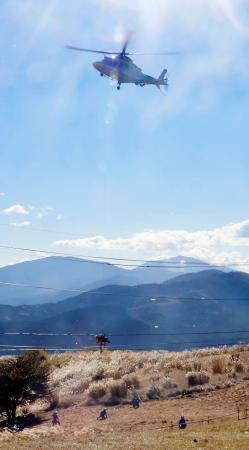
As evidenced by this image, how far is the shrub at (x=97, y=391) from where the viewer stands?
39269 mm

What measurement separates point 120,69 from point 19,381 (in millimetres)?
27153

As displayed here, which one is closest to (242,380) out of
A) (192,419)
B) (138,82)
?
(192,419)

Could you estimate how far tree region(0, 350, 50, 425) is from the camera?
3625 centimetres

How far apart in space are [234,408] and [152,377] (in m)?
13.0

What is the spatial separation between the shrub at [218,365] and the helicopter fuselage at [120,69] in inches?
1055

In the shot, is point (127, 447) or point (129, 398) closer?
point (127, 447)

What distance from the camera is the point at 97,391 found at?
1570 inches

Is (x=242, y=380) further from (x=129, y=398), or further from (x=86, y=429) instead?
(x=86, y=429)

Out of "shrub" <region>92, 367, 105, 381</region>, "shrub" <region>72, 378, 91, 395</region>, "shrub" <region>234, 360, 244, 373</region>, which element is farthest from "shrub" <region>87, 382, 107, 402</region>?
"shrub" <region>234, 360, 244, 373</region>

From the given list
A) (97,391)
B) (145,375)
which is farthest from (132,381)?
(97,391)

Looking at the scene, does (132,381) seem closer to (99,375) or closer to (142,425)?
(99,375)

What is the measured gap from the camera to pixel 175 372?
43.8 m

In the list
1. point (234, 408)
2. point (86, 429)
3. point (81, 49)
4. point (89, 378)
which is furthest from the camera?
point (89, 378)

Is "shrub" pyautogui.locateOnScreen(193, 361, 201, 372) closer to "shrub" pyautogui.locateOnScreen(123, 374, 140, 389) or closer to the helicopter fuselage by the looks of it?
"shrub" pyautogui.locateOnScreen(123, 374, 140, 389)
